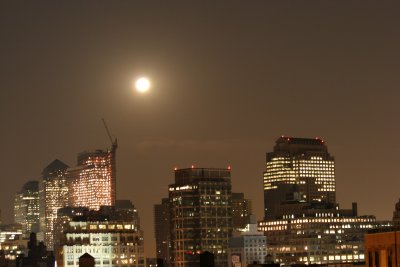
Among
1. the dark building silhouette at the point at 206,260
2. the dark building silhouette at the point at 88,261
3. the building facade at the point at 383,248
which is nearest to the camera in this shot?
the building facade at the point at 383,248

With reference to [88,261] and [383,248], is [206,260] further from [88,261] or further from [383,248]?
[88,261]

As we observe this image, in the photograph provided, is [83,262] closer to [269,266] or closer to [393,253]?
[269,266]

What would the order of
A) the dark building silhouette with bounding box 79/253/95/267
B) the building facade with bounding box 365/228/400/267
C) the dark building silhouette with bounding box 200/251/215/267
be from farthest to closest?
the dark building silhouette with bounding box 79/253/95/267 → the dark building silhouette with bounding box 200/251/215/267 → the building facade with bounding box 365/228/400/267

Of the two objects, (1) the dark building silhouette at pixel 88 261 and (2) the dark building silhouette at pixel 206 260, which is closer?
(2) the dark building silhouette at pixel 206 260

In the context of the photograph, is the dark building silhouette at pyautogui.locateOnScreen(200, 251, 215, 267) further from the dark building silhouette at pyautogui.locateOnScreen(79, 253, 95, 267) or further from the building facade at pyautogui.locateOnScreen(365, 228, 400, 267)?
the dark building silhouette at pyautogui.locateOnScreen(79, 253, 95, 267)

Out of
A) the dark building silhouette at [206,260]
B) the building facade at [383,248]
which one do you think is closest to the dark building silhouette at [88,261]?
the dark building silhouette at [206,260]

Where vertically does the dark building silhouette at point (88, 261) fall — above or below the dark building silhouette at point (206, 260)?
above

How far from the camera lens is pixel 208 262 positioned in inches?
5541

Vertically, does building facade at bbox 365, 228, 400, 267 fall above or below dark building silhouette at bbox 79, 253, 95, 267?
below

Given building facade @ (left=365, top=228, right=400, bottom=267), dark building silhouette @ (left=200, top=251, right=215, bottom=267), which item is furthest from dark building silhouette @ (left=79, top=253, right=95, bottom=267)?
building facade @ (left=365, top=228, right=400, bottom=267)

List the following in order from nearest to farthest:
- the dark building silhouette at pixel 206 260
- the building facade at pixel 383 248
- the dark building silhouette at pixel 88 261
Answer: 1. the building facade at pixel 383 248
2. the dark building silhouette at pixel 206 260
3. the dark building silhouette at pixel 88 261

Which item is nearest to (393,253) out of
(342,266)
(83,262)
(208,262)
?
(208,262)

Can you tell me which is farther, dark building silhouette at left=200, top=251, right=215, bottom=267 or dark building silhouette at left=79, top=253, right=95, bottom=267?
dark building silhouette at left=79, top=253, right=95, bottom=267

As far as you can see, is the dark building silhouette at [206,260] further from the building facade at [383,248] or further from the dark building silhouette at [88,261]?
the dark building silhouette at [88,261]
